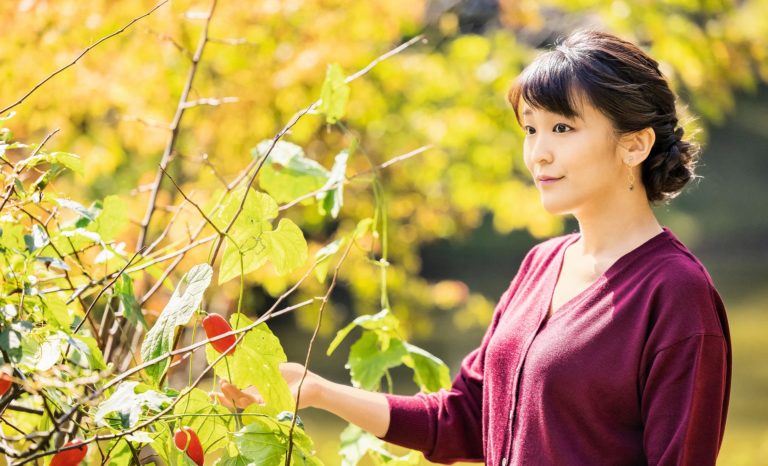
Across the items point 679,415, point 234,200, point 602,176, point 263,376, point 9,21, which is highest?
point 9,21

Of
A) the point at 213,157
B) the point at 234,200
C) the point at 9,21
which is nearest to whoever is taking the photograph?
the point at 234,200

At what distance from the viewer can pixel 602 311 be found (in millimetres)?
1355

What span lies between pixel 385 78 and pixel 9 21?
188 centimetres

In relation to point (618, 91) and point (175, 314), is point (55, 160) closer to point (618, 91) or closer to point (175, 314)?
point (175, 314)

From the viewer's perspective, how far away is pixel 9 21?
3.17 meters

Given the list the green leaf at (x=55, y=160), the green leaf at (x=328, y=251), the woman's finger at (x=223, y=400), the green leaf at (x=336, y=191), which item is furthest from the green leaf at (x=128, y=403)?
the green leaf at (x=336, y=191)

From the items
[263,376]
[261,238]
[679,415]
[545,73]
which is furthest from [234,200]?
[679,415]

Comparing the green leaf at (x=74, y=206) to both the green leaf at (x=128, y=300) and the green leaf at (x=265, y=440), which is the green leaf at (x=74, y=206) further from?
the green leaf at (x=265, y=440)

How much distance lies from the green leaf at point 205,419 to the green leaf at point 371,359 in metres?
0.46

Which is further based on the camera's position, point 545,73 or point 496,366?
point 496,366

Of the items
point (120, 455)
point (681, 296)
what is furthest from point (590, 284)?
point (120, 455)

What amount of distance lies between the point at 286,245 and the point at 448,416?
1.67 feet

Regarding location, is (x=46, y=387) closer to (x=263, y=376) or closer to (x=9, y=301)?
(x=9, y=301)

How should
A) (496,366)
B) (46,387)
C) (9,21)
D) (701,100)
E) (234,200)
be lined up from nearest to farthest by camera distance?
(46,387) → (234,200) → (496,366) → (9,21) → (701,100)
